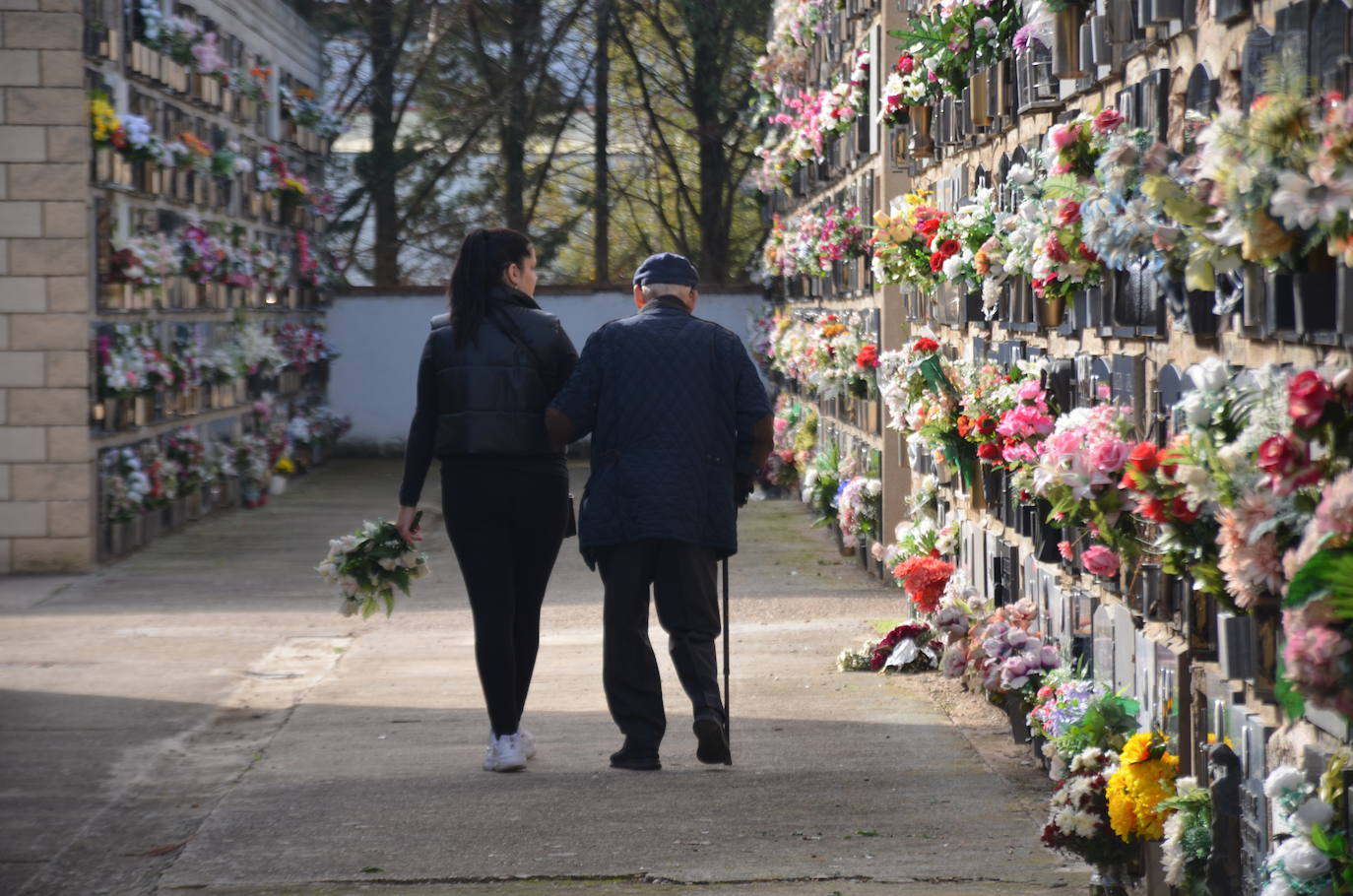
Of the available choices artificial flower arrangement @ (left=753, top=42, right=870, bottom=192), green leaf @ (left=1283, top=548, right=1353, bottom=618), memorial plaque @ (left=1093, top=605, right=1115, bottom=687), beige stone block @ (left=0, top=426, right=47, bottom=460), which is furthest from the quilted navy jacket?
beige stone block @ (left=0, top=426, right=47, bottom=460)

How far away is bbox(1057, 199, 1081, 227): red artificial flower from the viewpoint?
159 inches

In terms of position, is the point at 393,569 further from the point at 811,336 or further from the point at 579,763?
the point at 811,336

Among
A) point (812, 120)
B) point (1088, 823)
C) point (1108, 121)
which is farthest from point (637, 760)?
point (812, 120)

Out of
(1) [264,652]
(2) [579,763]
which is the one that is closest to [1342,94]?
(2) [579,763]

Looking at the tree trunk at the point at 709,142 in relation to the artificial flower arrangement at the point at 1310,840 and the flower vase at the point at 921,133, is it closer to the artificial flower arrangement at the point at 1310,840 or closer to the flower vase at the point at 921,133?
the flower vase at the point at 921,133

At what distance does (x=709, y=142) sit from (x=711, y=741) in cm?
1501

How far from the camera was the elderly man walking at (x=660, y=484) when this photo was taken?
17.4 ft

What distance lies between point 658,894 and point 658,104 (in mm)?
17298

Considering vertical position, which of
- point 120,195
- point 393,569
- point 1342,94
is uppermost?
point 120,195

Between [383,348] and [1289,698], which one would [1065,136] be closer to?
[1289,698]

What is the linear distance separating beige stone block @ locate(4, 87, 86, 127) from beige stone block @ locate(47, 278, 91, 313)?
867mm

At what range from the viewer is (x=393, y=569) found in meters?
5.80

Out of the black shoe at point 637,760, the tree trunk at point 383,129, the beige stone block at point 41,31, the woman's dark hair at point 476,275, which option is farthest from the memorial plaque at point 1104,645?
the tree trunk at point 383,129

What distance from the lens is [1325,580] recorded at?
2.50 m
